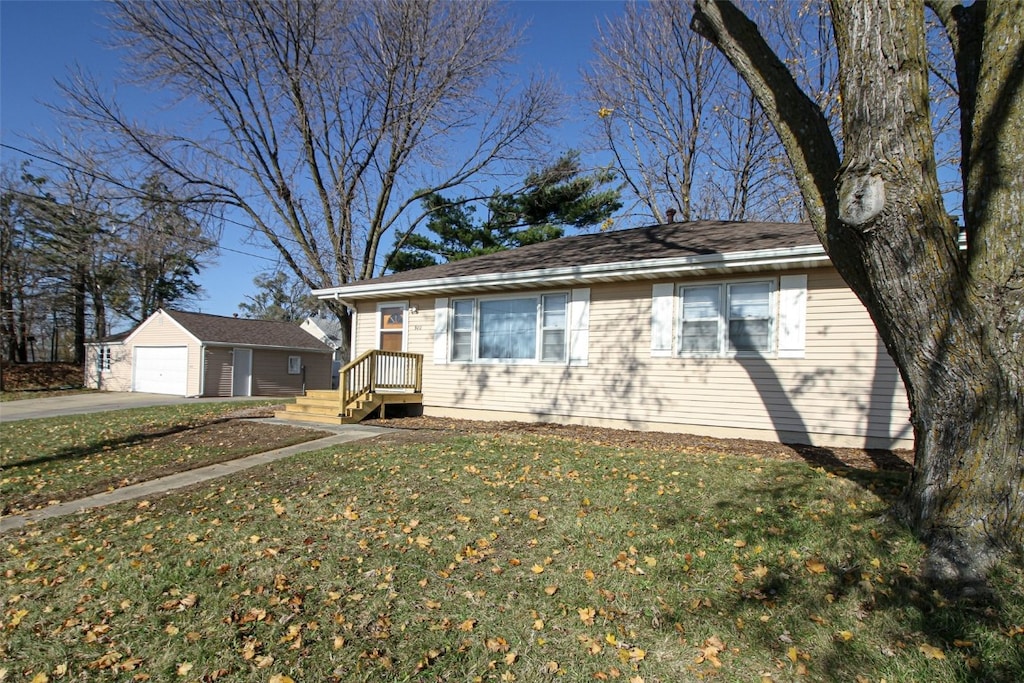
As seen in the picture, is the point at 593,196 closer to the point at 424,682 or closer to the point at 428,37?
the point at 428,37

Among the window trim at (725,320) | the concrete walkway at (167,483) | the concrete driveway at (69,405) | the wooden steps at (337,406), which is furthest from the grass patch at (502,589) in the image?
the concrete driveway at (69,405)

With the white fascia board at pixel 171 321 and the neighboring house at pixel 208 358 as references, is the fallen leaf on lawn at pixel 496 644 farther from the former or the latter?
the white fascia board at pixel 171 321

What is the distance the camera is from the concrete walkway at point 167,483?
17.7ft

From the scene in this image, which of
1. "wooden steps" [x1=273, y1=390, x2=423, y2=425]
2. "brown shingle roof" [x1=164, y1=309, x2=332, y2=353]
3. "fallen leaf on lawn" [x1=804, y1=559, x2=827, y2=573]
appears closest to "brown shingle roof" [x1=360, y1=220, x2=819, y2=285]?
"wooden steps" [x1=273, y1=390, x2=423, y2=425]

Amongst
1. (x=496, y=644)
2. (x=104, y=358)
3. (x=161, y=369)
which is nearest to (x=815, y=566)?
(x=496, y=644)

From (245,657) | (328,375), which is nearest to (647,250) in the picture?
(245,657)

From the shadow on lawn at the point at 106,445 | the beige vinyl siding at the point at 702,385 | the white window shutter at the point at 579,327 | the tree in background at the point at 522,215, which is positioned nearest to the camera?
the shadow on lawn at the point at 106,445

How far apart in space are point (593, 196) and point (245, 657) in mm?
23243

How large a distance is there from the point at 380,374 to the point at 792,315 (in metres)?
7.55

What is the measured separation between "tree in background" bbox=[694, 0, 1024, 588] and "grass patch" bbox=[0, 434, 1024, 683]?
0.40m

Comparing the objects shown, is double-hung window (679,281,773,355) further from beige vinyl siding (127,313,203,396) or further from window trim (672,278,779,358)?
beige vinyl siding (127,313,203,396)

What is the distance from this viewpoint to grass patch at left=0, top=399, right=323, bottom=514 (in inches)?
255

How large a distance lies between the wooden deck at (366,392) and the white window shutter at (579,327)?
3.48 metres

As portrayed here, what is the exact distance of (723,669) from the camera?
9.43 ft
